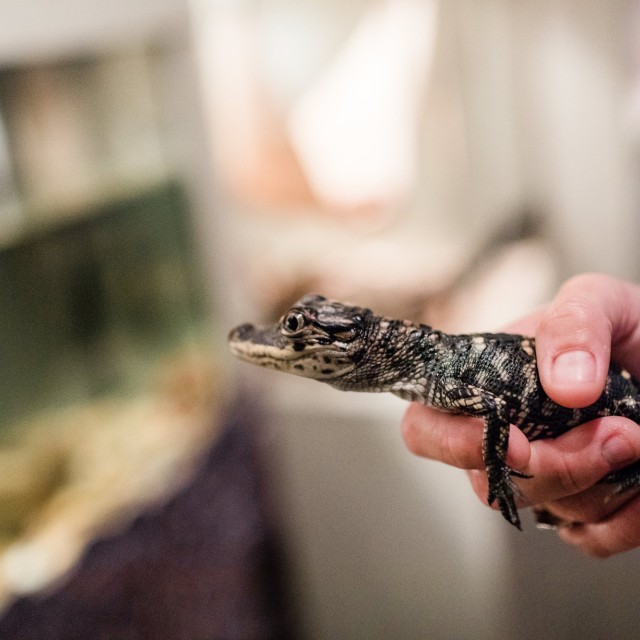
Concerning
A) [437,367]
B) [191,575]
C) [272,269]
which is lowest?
[191,575]

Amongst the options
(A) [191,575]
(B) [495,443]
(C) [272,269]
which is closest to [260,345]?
(B) [495,443]

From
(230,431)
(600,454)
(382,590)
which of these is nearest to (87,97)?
(230,431)

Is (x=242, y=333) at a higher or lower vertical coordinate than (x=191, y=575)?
higher

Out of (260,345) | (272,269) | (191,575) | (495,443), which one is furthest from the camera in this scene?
(272,269)

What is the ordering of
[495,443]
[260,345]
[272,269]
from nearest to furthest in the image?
[495,443] → [260,345] → [272,269]

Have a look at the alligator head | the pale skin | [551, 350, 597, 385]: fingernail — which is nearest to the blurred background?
the pale skin

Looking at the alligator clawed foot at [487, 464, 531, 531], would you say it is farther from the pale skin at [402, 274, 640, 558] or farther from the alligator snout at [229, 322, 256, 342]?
the alligator snout at [229, 322, 256, 342]

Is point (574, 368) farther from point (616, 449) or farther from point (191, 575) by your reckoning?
point (191, 575)

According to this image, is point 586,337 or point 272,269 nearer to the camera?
point 586,337
